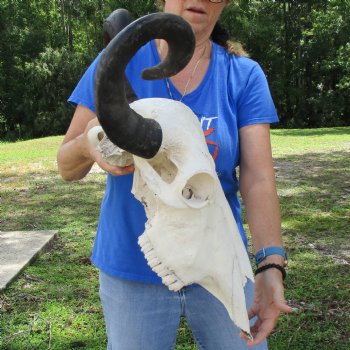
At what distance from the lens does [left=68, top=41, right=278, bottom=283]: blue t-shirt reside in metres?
1.70

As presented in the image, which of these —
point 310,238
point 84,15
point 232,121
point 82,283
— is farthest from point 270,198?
point 84,15

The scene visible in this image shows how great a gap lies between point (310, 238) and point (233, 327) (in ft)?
11.4

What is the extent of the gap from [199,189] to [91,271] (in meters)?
3.13

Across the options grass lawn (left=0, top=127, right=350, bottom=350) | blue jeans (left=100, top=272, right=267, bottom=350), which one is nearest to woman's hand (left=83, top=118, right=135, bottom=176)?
blue jeans (left=100, top=272, right=267, bottom=350)

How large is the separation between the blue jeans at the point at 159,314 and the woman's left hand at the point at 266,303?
0.21 ft

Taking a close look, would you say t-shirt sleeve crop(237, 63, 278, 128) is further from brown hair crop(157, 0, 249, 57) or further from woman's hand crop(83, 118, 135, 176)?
woman's hand crop(83, 118, 135, 176)

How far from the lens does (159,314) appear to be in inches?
69.0

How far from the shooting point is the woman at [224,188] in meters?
1.70

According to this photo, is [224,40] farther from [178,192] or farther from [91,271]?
[91,271]

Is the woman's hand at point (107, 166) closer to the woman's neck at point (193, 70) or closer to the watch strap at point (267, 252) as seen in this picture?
the woman's neck at point (193, 70)

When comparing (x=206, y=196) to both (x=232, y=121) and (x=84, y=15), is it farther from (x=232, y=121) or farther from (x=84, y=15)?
(x=84, y=15)

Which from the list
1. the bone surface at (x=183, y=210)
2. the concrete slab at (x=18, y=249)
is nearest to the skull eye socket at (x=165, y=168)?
the bone surface at (x=183, y=210)

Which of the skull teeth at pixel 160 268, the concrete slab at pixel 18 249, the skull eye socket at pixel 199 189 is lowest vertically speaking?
the concrete slab at pixel 18 249

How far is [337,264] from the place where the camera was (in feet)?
14.3
